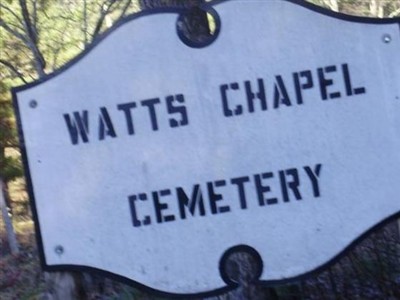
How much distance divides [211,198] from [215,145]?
174 millimetres

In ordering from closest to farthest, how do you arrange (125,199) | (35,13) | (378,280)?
(125,199), (378,280), (35,13)

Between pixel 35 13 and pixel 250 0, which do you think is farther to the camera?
pixel 35 13

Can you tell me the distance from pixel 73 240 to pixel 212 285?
0.48 metres

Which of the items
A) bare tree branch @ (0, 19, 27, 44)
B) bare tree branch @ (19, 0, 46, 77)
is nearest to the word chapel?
bare tree branch @ (19, 0, 46, 77)

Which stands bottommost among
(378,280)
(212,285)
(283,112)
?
(378,280)

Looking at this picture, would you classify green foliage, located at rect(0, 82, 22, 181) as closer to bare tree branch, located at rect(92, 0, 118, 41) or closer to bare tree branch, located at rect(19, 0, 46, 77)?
bare tree branch, located at rect(19, 0, 46, 77)

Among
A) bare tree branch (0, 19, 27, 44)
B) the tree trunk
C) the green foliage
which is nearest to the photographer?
bare tree branch (0, 19, 27, 44)

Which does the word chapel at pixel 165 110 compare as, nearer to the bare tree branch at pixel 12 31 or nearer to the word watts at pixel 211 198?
the word watts at pixel 211 198

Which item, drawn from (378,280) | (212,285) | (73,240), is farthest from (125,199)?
(378,280)

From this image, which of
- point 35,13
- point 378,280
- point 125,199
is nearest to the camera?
point 125,199

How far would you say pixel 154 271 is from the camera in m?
2.92

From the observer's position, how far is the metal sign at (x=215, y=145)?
2.87 m

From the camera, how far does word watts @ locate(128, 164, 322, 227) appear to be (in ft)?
9.40

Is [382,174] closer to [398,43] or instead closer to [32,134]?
[398,43]
